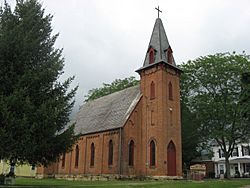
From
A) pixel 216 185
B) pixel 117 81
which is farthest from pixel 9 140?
pixel 117 81

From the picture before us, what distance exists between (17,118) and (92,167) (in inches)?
797

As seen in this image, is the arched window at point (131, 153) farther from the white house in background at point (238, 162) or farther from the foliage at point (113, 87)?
the white house in background at point (238, 162)

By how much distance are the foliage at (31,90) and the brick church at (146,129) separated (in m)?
12.7

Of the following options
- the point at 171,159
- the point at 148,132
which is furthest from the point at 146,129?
the point at 171,159

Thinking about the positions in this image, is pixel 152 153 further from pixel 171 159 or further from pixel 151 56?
pixel 151 56

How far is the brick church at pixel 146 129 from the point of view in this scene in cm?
3469

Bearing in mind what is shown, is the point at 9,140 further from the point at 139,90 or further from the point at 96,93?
the point at 96,93

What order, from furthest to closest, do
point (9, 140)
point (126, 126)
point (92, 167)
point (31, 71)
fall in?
point (92, 167), point (126, 126), point (31, 71), point (9, 140)

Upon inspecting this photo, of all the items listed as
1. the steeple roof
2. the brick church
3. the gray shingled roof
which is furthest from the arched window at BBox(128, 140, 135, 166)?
the steeple roof

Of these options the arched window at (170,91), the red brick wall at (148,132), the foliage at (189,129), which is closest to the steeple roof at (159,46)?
the red brick wall at (148,132)

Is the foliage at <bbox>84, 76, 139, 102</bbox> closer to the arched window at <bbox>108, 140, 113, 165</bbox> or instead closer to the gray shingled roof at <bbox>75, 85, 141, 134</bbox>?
the gray shingled roof at <bbox>75, 85, 141, 134</bbox>

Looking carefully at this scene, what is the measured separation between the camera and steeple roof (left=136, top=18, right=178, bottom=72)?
3738 cm

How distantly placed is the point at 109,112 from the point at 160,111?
8922 mm

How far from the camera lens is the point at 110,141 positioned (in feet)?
121
